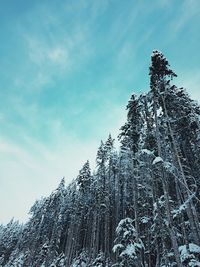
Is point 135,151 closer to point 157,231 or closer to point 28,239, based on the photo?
point 157,231

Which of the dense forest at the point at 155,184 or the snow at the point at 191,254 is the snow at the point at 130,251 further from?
the snow at the point at 191,254

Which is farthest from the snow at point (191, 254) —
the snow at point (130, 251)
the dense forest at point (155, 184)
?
the snow at point (130, 251)

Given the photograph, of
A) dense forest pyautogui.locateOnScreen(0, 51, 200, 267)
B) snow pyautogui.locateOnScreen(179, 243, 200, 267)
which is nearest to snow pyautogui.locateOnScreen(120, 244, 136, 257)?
dense forest pyautogui.locateOnScreen(0, 51, 200, 267)

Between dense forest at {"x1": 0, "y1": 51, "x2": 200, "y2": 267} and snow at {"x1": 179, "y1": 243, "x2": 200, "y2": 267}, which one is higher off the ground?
dense forest at {"x1": 0, "y1": 51, "x2": 200, "y2": 267}

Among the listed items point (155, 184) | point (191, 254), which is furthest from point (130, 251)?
point (155, 184)

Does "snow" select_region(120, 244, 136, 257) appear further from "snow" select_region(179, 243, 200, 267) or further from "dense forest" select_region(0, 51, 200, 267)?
"snow" select_region(179, 243, 200, 267)

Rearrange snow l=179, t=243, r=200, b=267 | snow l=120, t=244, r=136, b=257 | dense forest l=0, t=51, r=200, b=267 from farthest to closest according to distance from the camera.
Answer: snow l=120, t=244, r=136, b=257 < dense forest l=0, t=51, r=200, b=267 < snow l=179, t=243, r=200, b=267

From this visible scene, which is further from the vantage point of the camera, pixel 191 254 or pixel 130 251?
pixel 130 251

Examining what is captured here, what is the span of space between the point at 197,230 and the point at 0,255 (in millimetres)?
73671

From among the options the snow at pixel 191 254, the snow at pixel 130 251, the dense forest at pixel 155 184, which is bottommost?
the snow at pixel 191 254

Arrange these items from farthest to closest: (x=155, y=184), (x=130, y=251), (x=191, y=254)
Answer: (x=155, y=184) < (x=130, y=251) < (x=191, y=254)

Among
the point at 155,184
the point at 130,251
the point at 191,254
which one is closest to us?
the point at 191,254

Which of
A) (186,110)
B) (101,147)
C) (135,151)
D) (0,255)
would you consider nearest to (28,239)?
(0,255)

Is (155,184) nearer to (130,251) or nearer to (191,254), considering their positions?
(130,251)
